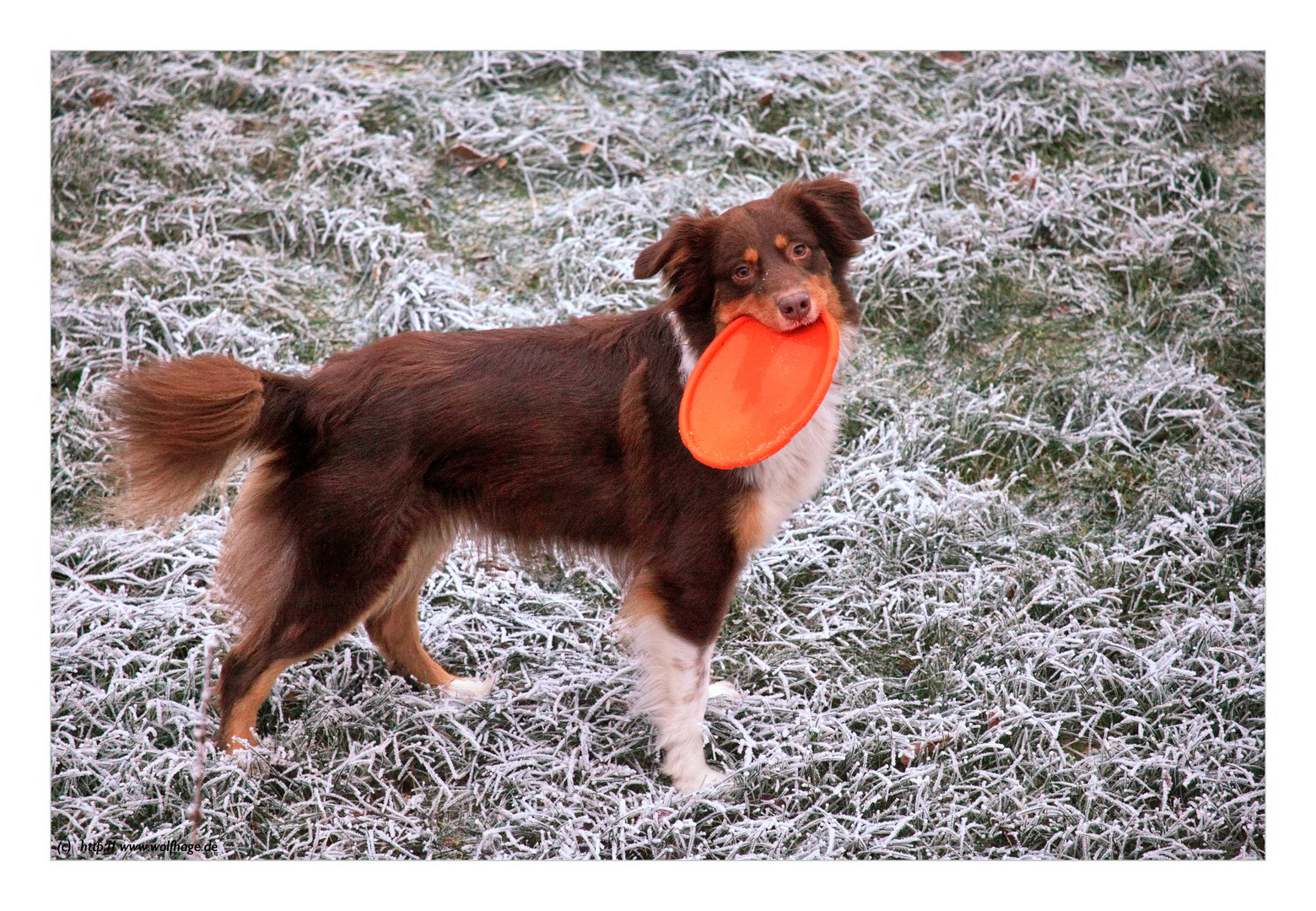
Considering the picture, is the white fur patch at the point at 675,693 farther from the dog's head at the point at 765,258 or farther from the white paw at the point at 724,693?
the dog's head at the point at 765,258

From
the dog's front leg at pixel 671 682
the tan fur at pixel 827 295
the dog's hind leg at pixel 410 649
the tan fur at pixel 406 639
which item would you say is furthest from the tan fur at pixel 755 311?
the dog's hind leg at pixel 410 649

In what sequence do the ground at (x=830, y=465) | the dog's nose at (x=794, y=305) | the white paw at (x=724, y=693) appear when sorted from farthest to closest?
1. the white paw at (x=724, y=693)
2. the ground at (x=830, y=465)
3. the dog's nose at (x=794, y=305)

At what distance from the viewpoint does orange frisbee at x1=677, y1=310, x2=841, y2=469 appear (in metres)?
3.44

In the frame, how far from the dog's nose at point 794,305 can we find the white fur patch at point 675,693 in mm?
1014

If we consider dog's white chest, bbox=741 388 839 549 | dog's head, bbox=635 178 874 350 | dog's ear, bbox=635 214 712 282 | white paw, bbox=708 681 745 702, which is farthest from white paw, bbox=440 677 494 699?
dog's ear, bbox=635 214 712 282

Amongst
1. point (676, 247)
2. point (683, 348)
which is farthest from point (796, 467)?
point (676, 247)

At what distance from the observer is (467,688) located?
4.25 metres

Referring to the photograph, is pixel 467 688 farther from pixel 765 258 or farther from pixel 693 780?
pixel 765 258

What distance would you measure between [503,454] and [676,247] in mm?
826

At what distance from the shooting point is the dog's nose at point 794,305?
10.9ft

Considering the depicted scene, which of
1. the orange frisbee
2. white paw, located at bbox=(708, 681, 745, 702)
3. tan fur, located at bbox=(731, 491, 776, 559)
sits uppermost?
the orange frisbee

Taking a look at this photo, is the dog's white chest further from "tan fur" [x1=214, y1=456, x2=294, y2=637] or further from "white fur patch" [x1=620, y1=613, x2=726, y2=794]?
"tan fur" [x1=214, y1=456, x2=294, y2=637]

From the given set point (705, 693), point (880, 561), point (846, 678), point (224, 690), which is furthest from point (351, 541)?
point (880, 561)

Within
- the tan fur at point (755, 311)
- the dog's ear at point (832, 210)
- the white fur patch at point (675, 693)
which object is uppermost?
the dog's ear at point (832, 210)
